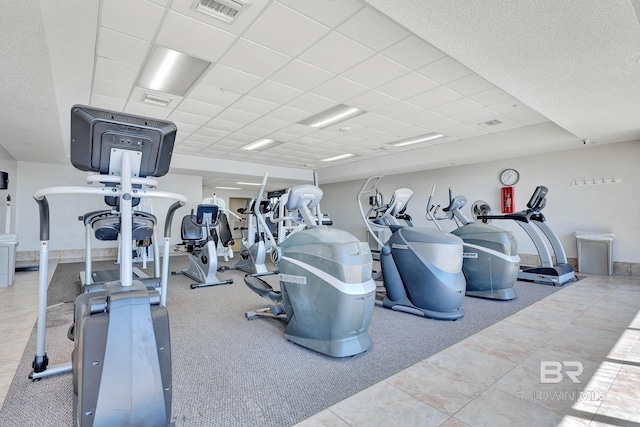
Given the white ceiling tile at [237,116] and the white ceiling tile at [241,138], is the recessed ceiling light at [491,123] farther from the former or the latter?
the white ceiling tile at [241,138]

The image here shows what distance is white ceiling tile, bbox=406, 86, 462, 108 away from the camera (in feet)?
14.0

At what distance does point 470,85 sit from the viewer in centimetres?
408

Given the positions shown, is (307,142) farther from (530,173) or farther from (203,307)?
(530,173)

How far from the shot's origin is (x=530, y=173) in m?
6.90

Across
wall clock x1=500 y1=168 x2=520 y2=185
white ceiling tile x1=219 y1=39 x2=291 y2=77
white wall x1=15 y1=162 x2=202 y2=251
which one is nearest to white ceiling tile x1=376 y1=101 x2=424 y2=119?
white ceiling tile x1=219 y1=39 x2=291 y2=77

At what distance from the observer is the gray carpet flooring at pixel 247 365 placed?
5.45 ft

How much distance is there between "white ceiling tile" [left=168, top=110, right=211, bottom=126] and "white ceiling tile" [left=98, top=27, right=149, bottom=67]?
1.67 metres

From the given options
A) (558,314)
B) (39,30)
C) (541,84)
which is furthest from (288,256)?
(541,84)

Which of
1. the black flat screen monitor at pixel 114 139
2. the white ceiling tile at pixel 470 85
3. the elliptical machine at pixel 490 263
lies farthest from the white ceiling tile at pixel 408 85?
the black flat screen monitor at pixel 114 139

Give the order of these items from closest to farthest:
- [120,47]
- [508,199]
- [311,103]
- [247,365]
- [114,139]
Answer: [114,139] < [247,365] < [120,47] < [311,103] < [508,199]

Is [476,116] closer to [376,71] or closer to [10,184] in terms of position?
[376,71]

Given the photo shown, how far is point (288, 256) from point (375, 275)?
6.63ft

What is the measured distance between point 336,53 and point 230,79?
145cm

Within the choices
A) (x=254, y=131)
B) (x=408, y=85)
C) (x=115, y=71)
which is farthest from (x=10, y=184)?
(x=408, y=85)
